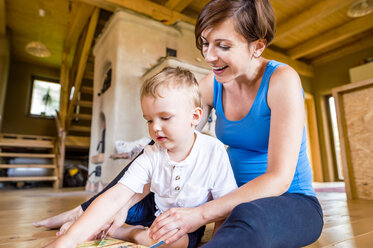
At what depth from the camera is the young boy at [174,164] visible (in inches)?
31.7

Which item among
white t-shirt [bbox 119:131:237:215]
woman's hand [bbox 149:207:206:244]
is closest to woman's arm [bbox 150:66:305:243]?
woman's hand [bbox 149:207:206:244]

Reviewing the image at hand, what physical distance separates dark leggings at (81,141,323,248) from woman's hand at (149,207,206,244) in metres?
0.13

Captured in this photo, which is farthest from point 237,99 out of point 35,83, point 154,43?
point 35,83

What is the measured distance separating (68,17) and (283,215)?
20.0ft

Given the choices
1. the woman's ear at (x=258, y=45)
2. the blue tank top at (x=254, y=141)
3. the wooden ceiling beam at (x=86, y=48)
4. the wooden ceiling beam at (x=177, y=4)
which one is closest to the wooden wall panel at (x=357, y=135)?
the blue tank top at (x=254, y=141)

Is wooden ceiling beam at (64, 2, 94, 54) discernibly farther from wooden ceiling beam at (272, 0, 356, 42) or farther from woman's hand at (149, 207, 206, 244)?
woman's hand at (149, 207, 206, 244)

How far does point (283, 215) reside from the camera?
0.63 metres

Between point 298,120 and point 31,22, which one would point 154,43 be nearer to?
point 298,120

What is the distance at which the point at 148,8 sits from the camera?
406cm

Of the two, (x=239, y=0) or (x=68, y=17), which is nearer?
(x=239, y=0)

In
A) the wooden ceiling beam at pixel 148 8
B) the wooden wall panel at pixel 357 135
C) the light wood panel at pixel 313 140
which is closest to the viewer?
the wooden wall panel at pixel 357 135

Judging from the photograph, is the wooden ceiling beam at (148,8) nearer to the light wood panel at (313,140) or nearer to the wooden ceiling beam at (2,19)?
the wooden ceiling beam at (2,19)

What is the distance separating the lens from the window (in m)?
8.27

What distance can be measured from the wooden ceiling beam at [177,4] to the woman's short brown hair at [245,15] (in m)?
3.66
